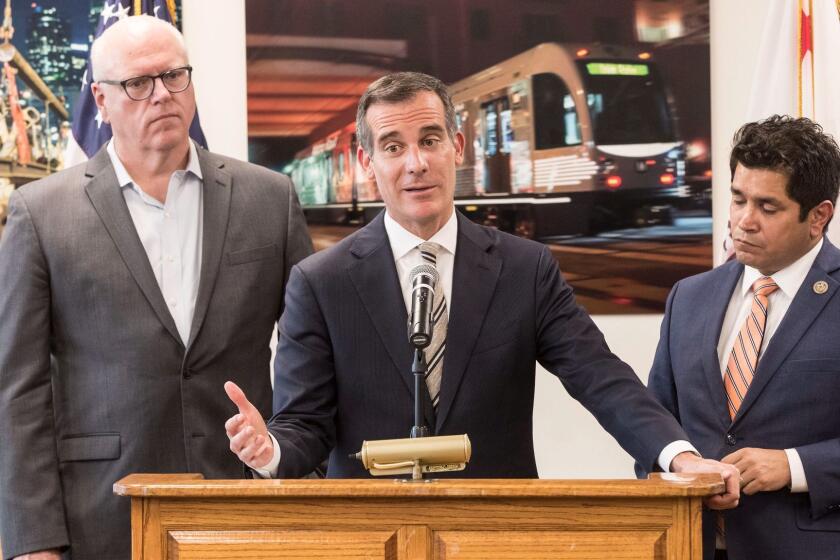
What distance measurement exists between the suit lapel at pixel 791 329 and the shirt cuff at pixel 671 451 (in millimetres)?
433

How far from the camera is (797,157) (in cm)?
236

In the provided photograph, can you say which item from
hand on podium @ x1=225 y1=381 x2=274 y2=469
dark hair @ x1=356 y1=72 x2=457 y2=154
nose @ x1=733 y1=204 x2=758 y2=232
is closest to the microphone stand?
hand on podium @ x1=225 y1=381 x2=274 y2=469

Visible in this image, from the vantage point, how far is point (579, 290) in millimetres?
4234

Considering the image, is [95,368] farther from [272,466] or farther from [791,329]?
[791,329]

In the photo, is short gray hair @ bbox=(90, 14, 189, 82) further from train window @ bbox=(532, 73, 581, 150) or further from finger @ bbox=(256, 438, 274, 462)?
train window @ bbox=(532, 73, 581, 150)

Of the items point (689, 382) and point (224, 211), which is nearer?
point (689, 382)

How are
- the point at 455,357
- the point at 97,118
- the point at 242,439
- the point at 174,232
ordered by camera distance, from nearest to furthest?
the point at 242,439 < the point at 455,357 < the point at 174,232 < the point at 97,118

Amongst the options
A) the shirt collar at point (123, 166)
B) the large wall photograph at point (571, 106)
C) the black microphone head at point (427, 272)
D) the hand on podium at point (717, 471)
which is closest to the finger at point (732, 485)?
the hand on podium at point (717, 471)

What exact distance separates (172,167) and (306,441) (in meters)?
0.88

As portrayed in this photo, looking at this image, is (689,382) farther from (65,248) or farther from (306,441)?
(65,248)

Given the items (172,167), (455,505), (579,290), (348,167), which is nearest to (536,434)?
(579,290)

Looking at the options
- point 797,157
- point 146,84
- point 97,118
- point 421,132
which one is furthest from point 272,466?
point 97,118

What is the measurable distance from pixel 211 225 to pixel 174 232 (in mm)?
93

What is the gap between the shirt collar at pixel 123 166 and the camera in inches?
101
